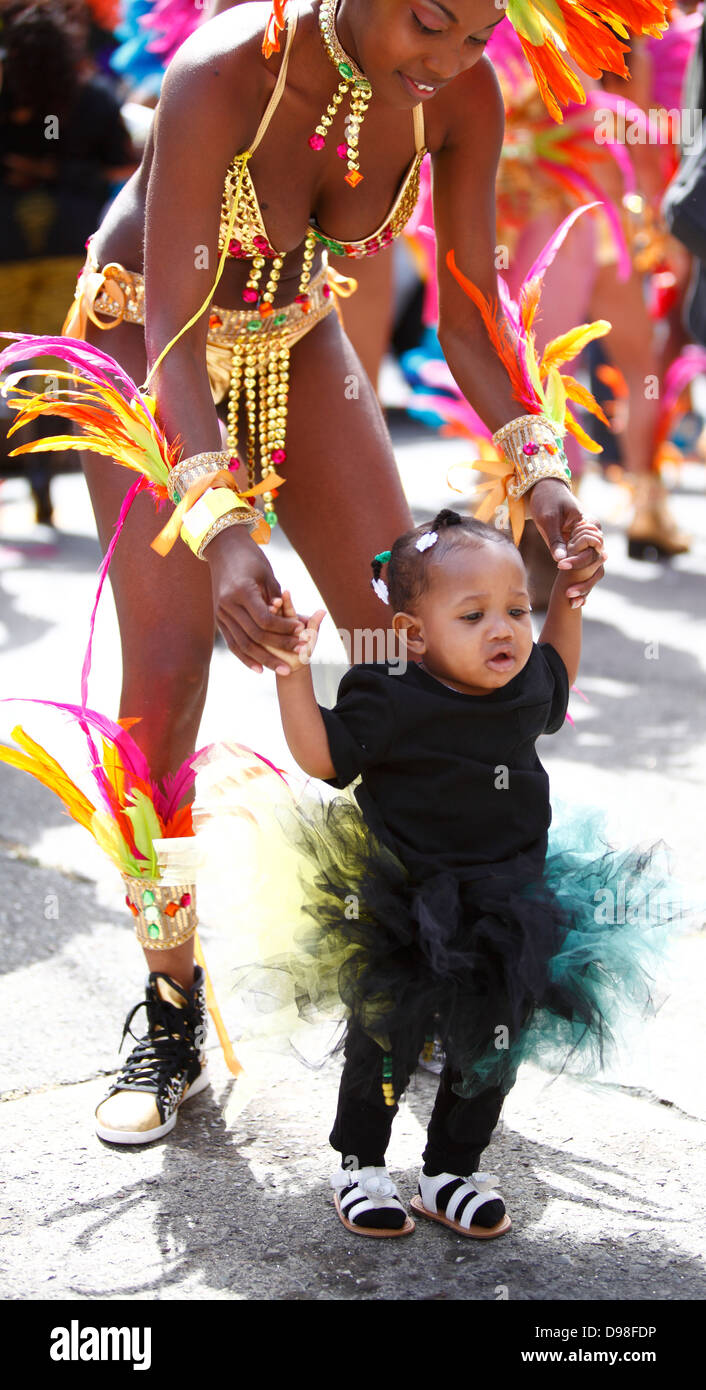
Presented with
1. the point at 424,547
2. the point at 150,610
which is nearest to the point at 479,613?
the point at 424,547

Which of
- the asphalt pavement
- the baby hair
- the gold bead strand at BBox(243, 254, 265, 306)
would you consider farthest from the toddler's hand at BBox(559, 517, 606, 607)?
the gold bead strand at BBox(243, 254, 265, 306)

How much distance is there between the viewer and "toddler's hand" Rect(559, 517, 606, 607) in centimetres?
209

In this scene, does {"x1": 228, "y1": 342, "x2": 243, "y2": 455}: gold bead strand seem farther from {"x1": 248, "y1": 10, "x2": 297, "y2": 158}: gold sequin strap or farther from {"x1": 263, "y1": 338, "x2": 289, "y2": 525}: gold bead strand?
{"x1": 248, "y1": 10, "x2": 297, "y2": 158}: gold sequin strap

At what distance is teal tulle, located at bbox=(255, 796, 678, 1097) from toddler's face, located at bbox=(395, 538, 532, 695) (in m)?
0.24

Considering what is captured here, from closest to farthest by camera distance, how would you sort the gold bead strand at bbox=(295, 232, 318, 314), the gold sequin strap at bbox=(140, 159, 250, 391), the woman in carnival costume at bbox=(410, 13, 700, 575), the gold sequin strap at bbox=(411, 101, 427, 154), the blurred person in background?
the gold sequin strap at bbox=(140, 159, 250, 391) < the gold sequin strap at bbox=(411, 101, 427, 154) < the gold bead strand at bbox=(295, 232, 318, 314) < the woman in carnival costume at bbox=(410, 13, 700, 575) < the blurred person in background

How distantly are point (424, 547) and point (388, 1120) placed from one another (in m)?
0.76

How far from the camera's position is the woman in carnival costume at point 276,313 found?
1.99 metres

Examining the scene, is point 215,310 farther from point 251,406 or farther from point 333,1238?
point 333,1238

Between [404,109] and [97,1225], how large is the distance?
1.60m

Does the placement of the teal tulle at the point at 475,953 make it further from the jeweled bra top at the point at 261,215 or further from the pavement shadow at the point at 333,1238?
the jeweled bra top at the point at 261,215

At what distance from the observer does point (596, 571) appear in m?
2.12

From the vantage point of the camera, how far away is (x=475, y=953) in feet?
6.01
